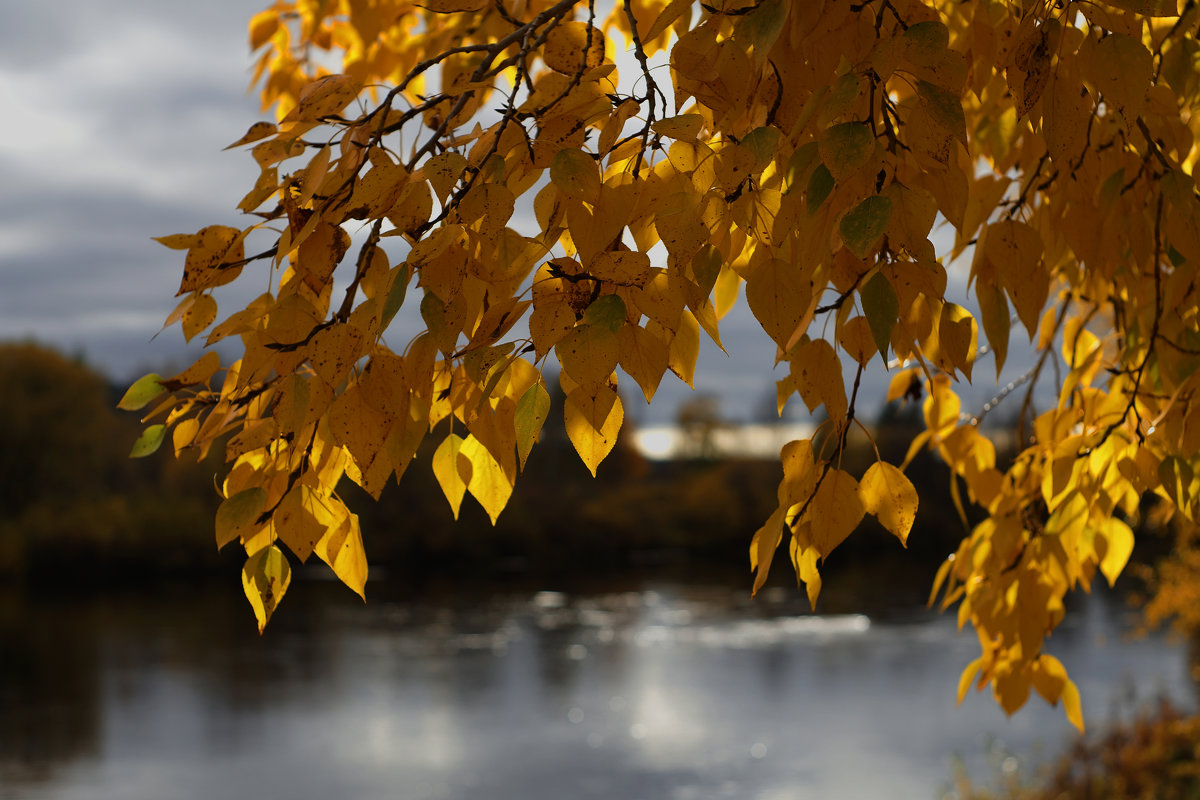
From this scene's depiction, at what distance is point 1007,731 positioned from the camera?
956cm

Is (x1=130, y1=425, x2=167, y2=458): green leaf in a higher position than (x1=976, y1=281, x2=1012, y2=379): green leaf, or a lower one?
lower

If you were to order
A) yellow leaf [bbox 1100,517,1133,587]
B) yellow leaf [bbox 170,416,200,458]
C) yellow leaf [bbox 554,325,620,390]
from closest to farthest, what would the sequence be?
yellow leaf [bbox 554,325,620,390] → yellow leaf [bbox 170,416,200,458] → yellow leaf [bbox 1100,517,1133,587]

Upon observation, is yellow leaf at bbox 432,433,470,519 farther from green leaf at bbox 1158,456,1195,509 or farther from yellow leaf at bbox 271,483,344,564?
green leaf at bbox 1158,456,1195,509

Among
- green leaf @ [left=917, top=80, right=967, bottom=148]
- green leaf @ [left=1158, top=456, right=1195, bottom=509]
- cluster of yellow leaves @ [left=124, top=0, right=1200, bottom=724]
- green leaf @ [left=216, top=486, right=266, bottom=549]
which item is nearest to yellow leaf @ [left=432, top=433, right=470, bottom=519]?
cluster of yellow leaves @ [left=124, top=0, right=1200, bottom=724]

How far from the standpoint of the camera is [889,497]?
23.5 inches

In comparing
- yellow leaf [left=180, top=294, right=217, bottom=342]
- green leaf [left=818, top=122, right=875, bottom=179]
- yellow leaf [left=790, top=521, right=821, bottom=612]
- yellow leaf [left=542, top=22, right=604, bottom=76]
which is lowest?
yellow leaf [left=790, top=521, right=821, bottom=612]

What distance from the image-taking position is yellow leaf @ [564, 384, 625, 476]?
0.48 m

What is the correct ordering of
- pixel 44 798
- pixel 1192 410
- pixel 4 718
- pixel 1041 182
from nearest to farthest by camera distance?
pixel 1192 410
pixel 1041 182
pixel 44 798
pixel 4 718

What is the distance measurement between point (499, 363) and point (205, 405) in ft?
0.98

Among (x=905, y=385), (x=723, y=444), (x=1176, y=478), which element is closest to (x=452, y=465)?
(x=1176, y=478)

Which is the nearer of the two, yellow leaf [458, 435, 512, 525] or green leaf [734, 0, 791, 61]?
green leaf [734, 0, 791, 61]

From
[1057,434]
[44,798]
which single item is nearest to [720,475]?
[44,798]

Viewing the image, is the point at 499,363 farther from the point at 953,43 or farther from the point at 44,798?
the point at 44,798

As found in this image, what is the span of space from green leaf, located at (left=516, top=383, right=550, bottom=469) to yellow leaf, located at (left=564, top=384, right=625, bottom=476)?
0.04 feet
